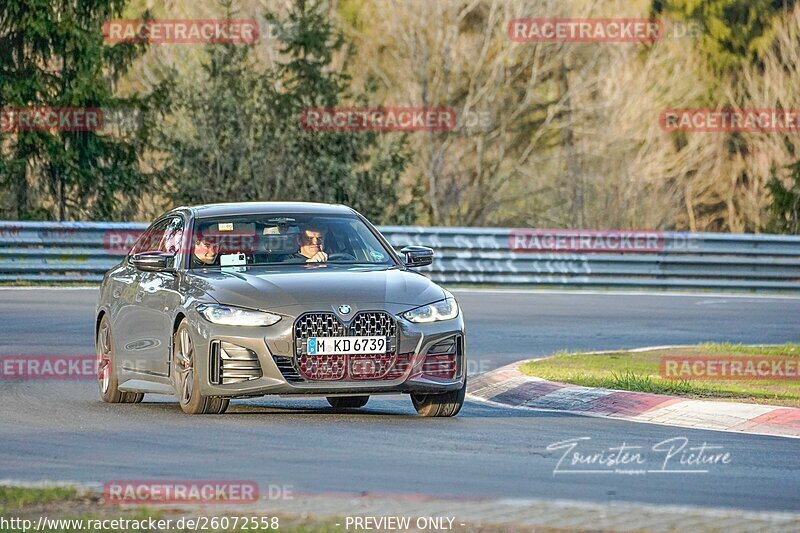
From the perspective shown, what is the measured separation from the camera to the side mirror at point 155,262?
42.4 ft

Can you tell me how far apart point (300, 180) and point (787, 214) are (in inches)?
419

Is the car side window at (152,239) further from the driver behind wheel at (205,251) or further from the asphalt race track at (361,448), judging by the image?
the asphalt race track at (361,448)

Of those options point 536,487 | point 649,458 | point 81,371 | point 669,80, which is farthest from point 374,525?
point 669,80

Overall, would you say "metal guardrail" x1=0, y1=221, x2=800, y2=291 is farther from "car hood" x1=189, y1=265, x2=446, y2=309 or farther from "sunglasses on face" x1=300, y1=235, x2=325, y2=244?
"car hood" x1=189, y1=265, x2=446, y2=309

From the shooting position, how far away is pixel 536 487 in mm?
8883

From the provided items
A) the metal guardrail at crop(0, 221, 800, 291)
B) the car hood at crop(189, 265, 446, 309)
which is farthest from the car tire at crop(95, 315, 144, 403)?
the metal guardrail at crop(0, 221, 800, 291)

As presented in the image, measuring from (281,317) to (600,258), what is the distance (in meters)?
17.9

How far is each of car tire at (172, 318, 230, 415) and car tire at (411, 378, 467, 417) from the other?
1440mm

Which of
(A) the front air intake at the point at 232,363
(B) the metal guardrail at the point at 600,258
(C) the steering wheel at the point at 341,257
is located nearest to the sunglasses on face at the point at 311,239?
(C) the steering wheel at the point at 341,257

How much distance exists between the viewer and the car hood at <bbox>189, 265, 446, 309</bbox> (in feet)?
39.2

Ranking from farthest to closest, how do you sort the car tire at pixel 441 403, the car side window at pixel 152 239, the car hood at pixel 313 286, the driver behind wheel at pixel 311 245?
the car side window at pixel 152 239
the driver behind wheel at pixel 311 245
the car tire at pixel 441 403
the car hood at pixel 313 286

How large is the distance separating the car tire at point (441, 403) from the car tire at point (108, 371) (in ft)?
7.68

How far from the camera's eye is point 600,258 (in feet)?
95.9

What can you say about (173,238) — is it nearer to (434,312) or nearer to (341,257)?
(341,257)
